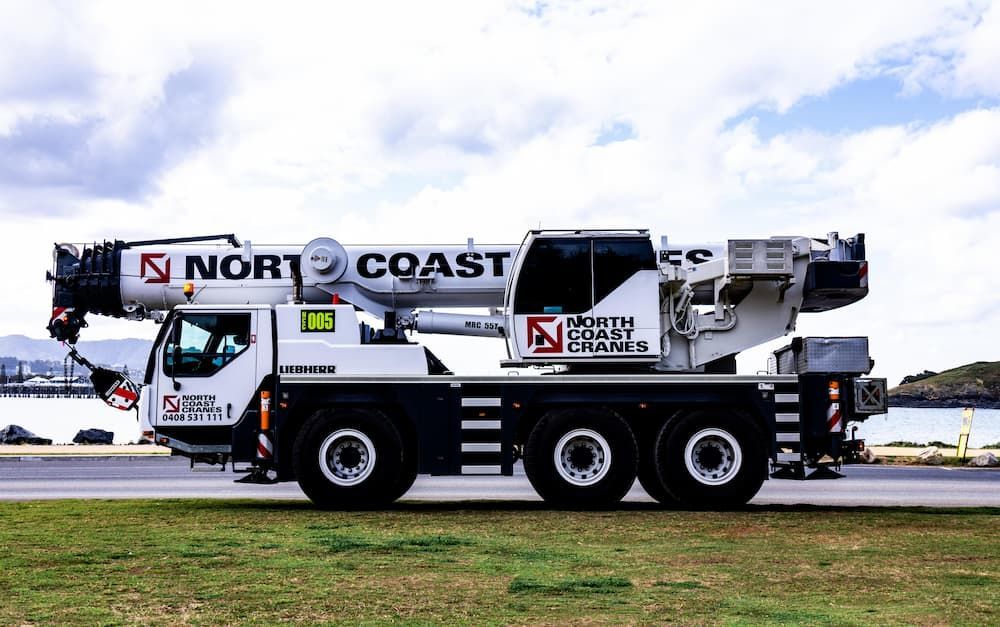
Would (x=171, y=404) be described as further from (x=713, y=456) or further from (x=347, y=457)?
(x=713, y=456)

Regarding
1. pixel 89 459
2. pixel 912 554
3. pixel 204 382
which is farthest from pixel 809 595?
pixel 89 459

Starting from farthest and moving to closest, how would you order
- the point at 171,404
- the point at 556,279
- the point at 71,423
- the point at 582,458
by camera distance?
the point at 71,423 < the point at 556,279 < the point at 171,404 < the point at 582,458

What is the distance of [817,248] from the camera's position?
15.5 m

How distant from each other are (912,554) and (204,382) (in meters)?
9.42

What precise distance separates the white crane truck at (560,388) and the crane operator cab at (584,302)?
0.02m

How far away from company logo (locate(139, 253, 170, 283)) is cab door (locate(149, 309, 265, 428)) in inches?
58.0

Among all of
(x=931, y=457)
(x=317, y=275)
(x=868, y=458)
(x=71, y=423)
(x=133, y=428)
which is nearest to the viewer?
(x=317, y=275)

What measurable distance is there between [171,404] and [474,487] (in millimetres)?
6998

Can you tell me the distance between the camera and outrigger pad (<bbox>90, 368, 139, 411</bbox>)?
50.5ft

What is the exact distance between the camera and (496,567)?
912 centimetres

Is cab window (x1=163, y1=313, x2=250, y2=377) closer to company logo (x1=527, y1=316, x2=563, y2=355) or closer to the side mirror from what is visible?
the side mirror

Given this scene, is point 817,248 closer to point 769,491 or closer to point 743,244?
point 743,244

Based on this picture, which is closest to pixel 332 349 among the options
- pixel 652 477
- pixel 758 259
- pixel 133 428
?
pixel 652 477

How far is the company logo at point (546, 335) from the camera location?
14781mm
